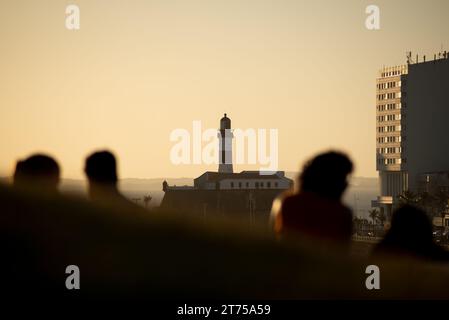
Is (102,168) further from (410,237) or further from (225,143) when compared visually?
(225,143)

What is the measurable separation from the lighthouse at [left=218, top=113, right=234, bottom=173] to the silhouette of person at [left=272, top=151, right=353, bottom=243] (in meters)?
170

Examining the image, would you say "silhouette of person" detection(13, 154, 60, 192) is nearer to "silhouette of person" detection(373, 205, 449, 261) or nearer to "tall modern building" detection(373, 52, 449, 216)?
"silhouette of person" detection(373, 205, 449, 261)

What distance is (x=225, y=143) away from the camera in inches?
6978

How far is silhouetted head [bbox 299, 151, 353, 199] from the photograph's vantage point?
6.45 meters

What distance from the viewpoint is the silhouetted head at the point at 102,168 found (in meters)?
7.11

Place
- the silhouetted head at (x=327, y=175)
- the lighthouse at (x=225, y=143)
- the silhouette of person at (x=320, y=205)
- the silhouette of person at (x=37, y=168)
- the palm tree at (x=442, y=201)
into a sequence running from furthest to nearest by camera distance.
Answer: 1. the lighthouse at (x=225, y=143)
2. the palm tree at (x=442, y=201)
3. the silhouette of person at (x=37, y=168)
4. the silhouetted head at (x=327, y=175)
5. the silhouette of person at (x=320, y=205)

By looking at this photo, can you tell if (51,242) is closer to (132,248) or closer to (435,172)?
(132,248)

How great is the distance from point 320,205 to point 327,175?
31 cm

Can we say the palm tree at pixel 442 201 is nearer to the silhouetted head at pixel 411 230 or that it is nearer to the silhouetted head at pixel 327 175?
the silhouetted head at pixel 327 175

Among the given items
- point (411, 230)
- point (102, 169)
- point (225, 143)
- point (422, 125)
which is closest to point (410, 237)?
point (411, 230)

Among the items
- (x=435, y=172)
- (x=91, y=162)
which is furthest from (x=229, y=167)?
(x=91, y=162)

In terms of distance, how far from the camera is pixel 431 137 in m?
181

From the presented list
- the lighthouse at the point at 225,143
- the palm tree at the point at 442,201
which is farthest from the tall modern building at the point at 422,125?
the lighthouse at the point at 225,143

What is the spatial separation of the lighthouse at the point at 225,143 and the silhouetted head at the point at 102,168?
169464mm
